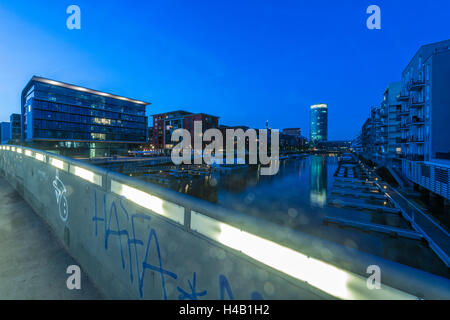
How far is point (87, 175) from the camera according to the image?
487 cm

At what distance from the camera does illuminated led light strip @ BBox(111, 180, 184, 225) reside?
8.71ft

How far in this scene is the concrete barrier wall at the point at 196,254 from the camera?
141 cm

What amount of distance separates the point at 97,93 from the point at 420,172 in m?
79.6

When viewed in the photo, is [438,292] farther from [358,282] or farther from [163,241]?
[163,241]

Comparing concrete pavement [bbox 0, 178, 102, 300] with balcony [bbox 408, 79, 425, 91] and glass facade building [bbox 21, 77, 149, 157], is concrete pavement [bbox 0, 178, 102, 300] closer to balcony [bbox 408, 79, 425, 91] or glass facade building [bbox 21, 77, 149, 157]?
balcony [bbox 408, 79, 425, 91]

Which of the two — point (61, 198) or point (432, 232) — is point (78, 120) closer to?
point (61, 198)

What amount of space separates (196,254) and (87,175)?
4049mm

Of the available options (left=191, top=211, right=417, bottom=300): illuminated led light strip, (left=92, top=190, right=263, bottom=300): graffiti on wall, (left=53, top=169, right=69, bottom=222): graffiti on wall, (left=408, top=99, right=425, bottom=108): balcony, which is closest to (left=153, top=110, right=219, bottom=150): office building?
(left=408, top=99, right=425, bottom=108): balcony

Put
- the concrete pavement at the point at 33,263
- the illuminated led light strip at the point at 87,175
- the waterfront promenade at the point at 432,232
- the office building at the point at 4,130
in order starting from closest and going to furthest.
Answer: the concrete pavement at the point at 33,263 < the illuminated led light strip at the point at 87,175 < the waterfront promenade at the point at 432,232 < the office building at the point at 4,130

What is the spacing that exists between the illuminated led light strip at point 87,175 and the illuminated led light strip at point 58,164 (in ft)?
2.12

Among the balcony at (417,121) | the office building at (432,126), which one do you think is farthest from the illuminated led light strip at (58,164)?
the balcony at (417,121)

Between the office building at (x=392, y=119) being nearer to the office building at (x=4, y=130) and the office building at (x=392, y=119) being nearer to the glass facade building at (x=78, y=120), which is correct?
the glass facade building at (x=78, y=120)

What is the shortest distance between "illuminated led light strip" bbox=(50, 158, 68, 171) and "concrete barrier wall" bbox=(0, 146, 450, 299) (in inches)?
35.7

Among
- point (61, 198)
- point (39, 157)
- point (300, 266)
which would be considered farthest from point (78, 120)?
point (300, 266)
